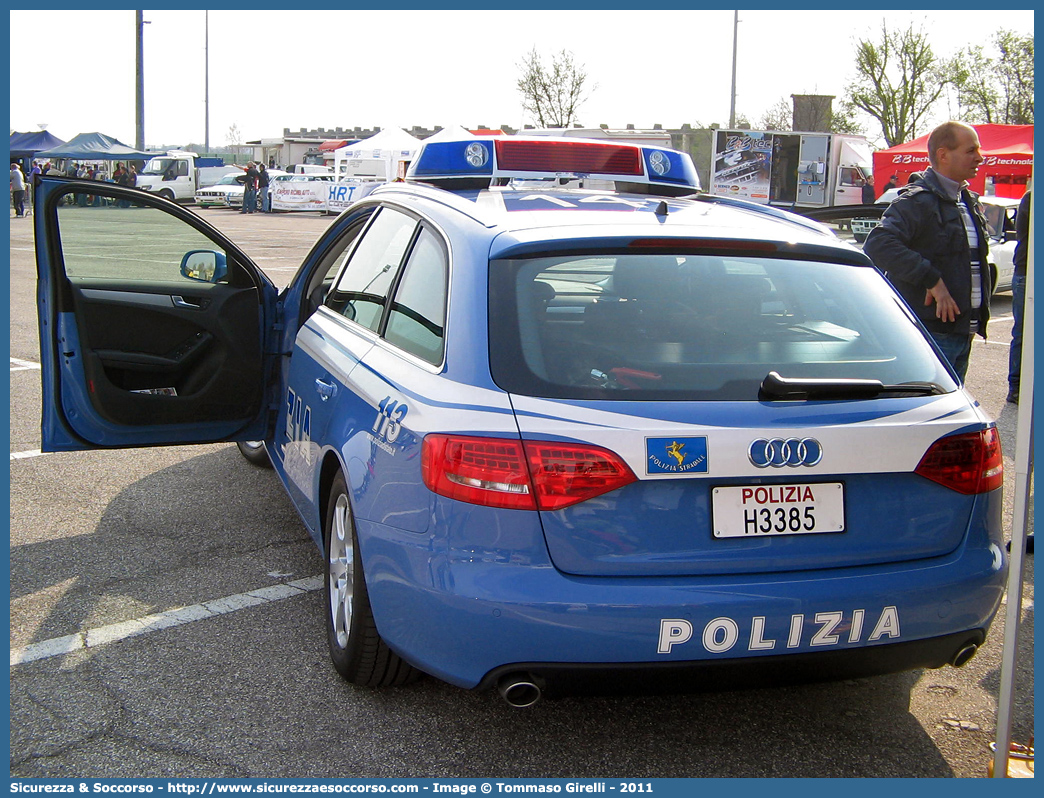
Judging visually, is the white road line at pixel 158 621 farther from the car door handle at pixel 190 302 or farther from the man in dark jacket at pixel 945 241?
the man in dark jacket at pixel 945 241

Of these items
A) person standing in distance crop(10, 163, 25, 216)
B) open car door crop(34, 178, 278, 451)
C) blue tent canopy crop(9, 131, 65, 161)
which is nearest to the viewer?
open car door crop(34, 178, 278, 451)

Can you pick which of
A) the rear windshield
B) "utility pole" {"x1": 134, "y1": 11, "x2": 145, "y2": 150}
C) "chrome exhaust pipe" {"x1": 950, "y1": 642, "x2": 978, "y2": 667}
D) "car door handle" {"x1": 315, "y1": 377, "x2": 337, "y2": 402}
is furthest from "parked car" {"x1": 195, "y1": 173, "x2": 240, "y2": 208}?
"chrome exhaust pipe" {"x1": 950, "y1": 642, "x2": 978, "y2": 667}

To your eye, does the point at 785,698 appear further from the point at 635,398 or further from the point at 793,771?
the point at 635,398

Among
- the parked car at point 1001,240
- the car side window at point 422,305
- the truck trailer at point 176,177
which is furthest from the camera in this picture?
the truck trailer at point 176,177

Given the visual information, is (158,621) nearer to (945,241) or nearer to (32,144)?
(945,241)

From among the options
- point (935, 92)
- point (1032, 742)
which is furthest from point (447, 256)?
point (935, 92)

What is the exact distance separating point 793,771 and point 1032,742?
2.57 feet

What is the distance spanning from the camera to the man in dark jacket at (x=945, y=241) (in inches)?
193

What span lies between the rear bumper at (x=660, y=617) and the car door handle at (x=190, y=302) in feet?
7.95

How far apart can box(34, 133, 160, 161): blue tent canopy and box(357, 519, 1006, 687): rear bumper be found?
3517 cm

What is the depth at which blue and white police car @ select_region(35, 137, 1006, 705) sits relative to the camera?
8.46ft

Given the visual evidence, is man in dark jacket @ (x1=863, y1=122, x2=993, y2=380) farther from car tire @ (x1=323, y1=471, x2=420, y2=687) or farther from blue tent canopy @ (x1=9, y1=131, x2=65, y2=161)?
blue tent canopy @ (x1=9, y1=131, x2=65, y2=161)

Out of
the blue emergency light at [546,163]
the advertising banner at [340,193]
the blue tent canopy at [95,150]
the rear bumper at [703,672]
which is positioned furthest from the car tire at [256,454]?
the blue tent canopy at [95,150]

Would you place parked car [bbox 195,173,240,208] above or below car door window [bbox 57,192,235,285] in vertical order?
above
